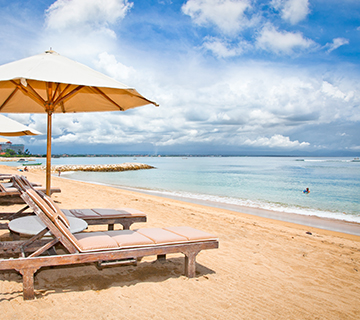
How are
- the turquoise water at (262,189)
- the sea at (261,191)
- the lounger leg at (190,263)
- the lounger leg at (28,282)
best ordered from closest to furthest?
the lounger leg at (28,282) < the lounger leg at (190,263) < the sea at (261,191) < the turquoise water at (262,189)

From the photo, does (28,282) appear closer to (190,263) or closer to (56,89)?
(190,263)

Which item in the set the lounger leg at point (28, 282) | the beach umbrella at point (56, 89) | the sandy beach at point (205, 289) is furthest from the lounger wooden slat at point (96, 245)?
the beach umbrella at point (56, 89)

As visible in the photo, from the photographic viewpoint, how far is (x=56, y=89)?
4.68 m

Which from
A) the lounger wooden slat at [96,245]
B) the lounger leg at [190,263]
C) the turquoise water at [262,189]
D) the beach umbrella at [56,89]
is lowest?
the turquoise water at [262,189]

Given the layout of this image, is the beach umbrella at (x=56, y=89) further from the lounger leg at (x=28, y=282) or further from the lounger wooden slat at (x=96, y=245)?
the lounger leg at (x=28, y=282)

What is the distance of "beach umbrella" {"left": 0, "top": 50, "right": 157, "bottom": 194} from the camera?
3209mm

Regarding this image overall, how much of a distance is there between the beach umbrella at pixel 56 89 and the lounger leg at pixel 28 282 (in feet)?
6.30

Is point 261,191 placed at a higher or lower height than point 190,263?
lower

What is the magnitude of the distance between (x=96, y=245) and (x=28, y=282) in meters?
0.75

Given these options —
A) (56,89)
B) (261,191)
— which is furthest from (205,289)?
(261,191)

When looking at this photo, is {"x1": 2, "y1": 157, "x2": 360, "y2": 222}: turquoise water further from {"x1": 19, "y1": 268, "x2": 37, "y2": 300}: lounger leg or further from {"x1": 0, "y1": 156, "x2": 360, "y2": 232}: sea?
{"x1": 19, "y1": 268, "x2": 37, "y2": 300}: lounger leg

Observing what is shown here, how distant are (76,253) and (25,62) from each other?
103 inches

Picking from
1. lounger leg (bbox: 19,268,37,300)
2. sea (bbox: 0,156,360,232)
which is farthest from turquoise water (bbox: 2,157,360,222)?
lounger leg (bbox: 19,268,37,300)

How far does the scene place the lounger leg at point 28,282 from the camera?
9.27ft
